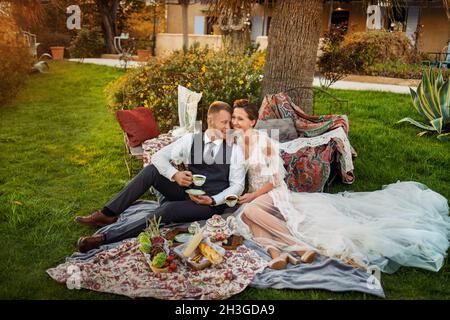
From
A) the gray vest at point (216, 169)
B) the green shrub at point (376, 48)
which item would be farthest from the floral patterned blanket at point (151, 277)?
the green shrub at point (376, 48)

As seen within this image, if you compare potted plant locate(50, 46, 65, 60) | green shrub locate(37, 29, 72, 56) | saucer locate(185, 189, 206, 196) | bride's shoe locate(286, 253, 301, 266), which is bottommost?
bride's shoe locate(286, 253, 301, 266)

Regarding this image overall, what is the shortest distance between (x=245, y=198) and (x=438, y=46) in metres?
16.2

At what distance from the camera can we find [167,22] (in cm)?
2212

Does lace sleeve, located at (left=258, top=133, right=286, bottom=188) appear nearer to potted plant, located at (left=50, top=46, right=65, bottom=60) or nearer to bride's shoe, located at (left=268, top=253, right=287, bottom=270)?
bride's shoe, located at (left=268, top=253, right=287, bottom=270)

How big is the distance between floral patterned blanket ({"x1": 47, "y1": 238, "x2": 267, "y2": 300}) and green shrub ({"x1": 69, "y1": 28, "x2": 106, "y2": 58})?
1592 centimetres

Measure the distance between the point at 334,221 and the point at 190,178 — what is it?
52.5 inches

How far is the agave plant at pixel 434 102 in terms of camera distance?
7434mm

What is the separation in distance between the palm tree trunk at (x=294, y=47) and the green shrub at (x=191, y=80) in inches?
20.2

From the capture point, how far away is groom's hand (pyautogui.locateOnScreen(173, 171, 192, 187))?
160 inches

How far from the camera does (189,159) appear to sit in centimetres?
436

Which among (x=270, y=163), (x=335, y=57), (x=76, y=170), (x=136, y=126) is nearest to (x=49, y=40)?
(x=335, y=57)

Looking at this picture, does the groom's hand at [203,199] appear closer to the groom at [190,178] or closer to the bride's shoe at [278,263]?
the groom at [190,178]

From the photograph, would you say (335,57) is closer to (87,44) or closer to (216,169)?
Answer: (216,169)

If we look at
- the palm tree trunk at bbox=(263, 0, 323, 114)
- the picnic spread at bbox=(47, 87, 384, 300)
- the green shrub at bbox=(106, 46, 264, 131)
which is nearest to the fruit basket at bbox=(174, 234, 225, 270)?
the picnic spread at bbox=(47, 87, 384, 300)
